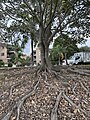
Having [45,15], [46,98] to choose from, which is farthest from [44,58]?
[46,98]

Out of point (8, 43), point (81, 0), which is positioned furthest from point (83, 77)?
point (8, 43)

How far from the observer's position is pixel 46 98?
592 centimetres

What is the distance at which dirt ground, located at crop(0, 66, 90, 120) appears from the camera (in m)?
5.20

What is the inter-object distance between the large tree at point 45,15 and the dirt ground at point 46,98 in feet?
4.07

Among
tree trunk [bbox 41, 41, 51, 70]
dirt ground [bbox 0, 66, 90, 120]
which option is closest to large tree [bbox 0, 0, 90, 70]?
tree trunk [bbox 41, 41, 51, 70]

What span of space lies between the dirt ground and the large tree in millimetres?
1242

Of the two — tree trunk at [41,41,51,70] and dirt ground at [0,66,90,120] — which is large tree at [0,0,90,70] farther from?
dirt ground at [0,66,90,120]

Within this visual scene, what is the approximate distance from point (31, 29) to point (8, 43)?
3725 millimetres

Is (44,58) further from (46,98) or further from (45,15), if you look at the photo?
(46,98)

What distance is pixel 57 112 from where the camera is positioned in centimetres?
527

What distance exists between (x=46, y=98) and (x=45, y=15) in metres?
3.98

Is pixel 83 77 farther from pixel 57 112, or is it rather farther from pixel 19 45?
pixel 19 45

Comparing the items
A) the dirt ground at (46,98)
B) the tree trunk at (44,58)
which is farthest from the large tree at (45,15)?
the dirt ground at (46,98)

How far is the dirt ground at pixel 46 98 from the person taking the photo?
5203 mm
